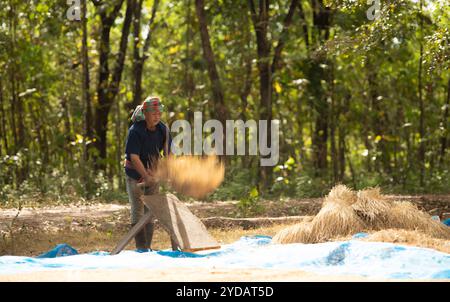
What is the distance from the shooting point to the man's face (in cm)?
720

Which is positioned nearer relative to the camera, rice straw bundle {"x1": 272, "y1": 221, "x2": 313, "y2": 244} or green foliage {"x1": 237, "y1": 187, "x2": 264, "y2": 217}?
rice straw bundle {"x1": 272, "y1": 221, "x2": 313, "y2": 244}

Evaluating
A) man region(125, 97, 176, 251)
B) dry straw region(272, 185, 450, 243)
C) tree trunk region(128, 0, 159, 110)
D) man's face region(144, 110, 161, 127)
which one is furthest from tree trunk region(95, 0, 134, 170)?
dry straw region(272, 185, 450, 243)

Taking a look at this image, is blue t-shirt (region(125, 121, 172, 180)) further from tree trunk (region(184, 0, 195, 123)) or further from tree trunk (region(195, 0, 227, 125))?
tree trunk (region(184, 0, 195, 123))

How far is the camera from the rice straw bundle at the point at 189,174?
7.14 metres

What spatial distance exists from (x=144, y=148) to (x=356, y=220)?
6.69ft

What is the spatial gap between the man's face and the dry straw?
151cm

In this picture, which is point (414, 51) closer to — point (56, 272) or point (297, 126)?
point (297, 126)

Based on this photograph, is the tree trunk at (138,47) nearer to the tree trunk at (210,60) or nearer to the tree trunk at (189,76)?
the tree trunk at (189,76)

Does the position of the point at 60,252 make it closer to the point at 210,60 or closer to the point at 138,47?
the point at 210,60

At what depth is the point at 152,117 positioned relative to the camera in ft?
23.7

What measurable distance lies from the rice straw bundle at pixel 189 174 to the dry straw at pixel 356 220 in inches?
31.8

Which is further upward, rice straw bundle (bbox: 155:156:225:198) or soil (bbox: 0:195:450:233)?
rice straw bundle (bbox: 155:156:225:198)

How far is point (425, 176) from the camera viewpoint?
14211 millimetres
